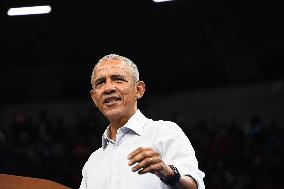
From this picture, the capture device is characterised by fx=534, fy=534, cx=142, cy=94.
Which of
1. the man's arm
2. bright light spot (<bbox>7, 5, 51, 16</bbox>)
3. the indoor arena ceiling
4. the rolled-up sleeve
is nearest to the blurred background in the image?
the indoor arena ceiling

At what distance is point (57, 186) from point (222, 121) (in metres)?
9.67

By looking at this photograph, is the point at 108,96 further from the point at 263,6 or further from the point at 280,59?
the point at 280,59

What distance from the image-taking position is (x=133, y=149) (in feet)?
6.49

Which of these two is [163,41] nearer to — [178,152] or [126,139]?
[126,139]

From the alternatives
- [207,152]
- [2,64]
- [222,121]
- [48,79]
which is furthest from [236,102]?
[2,64]

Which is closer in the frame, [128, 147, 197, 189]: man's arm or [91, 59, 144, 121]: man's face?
[128, 147, 197, 189]: man's arm

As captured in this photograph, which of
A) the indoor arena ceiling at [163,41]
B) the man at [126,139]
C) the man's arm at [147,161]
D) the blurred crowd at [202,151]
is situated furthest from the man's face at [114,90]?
the indoor arena ceiling at [163,41]

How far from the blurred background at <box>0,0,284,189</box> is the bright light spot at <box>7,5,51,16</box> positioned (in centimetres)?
12

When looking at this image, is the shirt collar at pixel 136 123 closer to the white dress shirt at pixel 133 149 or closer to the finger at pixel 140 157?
the white dress shirt at pixel 133 149

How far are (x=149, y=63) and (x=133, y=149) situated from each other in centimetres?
945

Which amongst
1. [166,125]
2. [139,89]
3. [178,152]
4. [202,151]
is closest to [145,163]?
[178,152]

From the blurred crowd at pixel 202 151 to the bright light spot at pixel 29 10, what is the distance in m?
2.00

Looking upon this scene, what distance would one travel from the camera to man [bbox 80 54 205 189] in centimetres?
183

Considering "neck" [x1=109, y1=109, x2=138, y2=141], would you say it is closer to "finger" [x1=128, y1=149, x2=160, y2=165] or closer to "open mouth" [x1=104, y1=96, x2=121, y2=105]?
"open mouth" [x1=104, y1=96, x2=121, y2=105]
